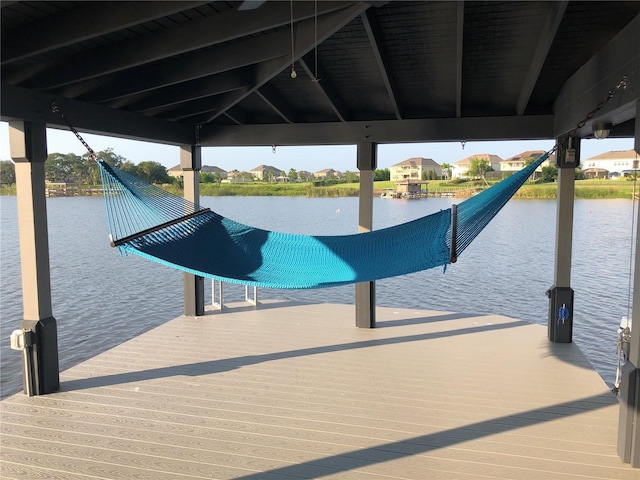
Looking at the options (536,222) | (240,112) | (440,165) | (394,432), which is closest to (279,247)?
(394,432)

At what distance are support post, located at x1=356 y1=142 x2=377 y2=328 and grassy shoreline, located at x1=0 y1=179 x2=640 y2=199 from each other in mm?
14762

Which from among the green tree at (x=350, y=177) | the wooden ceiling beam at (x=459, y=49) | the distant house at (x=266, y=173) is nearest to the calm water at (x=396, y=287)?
the wooden ceiling beam at (x=459, y=49)

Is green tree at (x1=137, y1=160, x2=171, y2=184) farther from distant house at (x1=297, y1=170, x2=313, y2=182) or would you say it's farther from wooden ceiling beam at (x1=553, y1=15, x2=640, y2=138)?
wooden ceiling beam at (x1=553, y1=15, x2=640, y2=138)

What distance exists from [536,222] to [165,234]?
16.1 metres

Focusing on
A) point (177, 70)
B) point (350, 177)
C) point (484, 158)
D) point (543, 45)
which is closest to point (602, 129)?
point (543, 45)

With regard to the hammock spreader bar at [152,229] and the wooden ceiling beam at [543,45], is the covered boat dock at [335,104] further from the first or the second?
the hammock spreader bar at [152,229]

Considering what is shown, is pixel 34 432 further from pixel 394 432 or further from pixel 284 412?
pixel 394 432

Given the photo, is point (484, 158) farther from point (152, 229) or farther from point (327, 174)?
point (152, 229)

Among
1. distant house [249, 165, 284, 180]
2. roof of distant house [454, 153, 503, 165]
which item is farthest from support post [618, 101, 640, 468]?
roof of distant house [454, 153, 503, 165]

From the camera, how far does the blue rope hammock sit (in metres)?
2.61

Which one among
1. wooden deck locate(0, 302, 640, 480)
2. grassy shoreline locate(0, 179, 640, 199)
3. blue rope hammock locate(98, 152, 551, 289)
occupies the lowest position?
wooden deck locate(0, 302, 640, 480)

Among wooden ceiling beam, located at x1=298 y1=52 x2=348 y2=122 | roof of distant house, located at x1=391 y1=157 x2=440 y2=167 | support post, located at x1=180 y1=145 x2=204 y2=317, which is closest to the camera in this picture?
wooden ceiling beam, located at x1=298 y1=52 x2=348 y2=122

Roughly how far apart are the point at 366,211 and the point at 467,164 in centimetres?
2375

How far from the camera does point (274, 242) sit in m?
3.29
